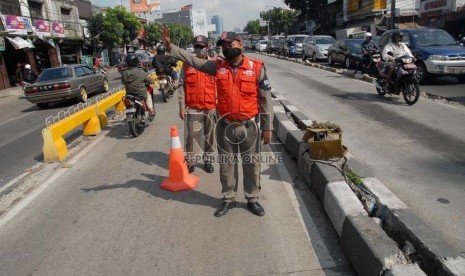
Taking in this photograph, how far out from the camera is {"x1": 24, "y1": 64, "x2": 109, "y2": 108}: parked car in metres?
13.7

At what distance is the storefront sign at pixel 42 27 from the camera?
26891 millimetres

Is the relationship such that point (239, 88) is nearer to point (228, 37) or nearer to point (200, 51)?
point (228, 37)

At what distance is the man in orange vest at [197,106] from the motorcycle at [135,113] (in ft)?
8.03

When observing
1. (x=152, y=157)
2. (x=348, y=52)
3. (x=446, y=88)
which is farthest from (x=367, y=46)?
(x=152, y=157)

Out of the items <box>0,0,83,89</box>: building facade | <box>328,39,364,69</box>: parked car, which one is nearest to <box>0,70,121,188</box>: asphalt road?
<box>0,0,83,89</box>: building facade

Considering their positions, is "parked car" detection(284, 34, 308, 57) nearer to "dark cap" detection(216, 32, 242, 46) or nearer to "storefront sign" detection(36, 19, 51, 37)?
"storefront sign" detection(36, 19, 51, 37)

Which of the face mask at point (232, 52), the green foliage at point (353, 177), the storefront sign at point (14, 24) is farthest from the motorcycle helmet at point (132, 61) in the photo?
the storefront sign at point (14, 24)

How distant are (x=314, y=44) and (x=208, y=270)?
24.7m

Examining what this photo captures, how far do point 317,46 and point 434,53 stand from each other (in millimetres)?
13866

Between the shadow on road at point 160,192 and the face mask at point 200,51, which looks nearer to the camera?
the shadow on road at point 160,192

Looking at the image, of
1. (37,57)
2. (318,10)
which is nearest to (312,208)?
(37,57)

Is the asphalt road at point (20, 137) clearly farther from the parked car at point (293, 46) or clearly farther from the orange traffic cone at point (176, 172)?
the parked car at point (293, 46)

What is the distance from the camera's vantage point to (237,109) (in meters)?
3.92

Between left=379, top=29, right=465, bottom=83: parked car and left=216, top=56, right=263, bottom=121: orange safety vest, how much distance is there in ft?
34.4
